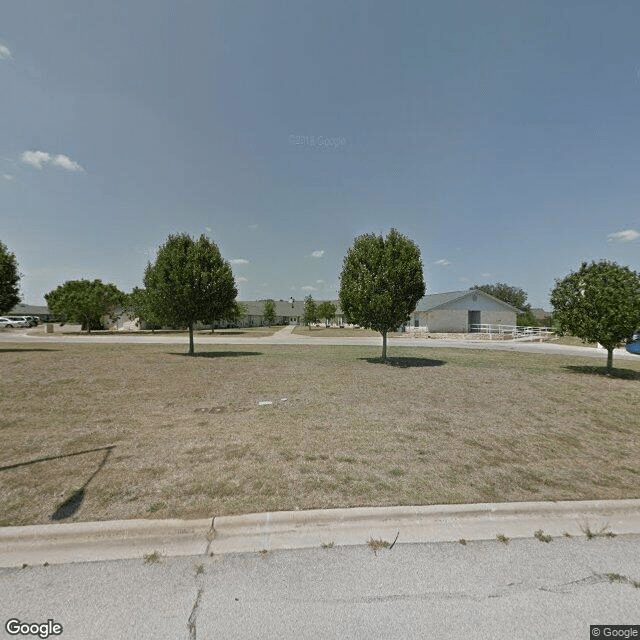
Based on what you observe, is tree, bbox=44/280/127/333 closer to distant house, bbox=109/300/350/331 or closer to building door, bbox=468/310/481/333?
distant house, bbox=109/300/350/331

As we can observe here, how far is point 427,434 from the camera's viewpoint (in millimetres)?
5863

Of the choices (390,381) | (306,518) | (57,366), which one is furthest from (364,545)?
(57,366)

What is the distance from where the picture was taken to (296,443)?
529 centimetres

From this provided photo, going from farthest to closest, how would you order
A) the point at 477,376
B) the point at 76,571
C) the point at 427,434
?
the point at 477,376 → the point at 427,434 → the point at 76,571

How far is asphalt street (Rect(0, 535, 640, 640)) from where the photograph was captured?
7.27 feet

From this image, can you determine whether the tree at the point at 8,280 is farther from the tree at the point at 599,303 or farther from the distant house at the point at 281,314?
the distant house at the point at 281,314

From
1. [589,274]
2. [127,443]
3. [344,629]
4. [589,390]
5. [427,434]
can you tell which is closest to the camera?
[344,629]

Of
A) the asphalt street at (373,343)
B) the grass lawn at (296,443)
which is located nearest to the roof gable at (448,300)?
the asphalt street at (373,343)

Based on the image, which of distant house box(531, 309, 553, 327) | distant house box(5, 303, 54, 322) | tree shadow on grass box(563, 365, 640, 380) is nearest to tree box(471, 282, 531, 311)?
distant house box(531, 309, 553, 327)

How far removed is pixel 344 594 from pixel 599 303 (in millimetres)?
13386

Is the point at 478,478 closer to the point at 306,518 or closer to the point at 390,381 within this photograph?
the point at 306,518

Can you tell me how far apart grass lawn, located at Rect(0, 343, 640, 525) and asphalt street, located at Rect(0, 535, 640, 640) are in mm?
695

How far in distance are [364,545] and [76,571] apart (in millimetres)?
2470

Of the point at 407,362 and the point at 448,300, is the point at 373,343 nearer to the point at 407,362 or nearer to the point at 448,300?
the point at 407,362
